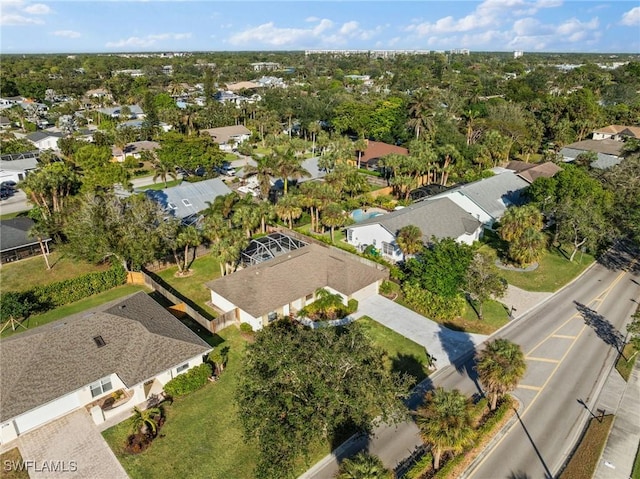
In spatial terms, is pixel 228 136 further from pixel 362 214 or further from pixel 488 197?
pixel 488 197

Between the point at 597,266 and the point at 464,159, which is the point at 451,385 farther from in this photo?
the point at 464,159

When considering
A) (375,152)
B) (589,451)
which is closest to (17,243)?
(589,451)

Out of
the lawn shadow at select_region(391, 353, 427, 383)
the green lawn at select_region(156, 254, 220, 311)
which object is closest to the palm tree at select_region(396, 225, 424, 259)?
the lawn shadow at select_region(391, 353, 427, 383)

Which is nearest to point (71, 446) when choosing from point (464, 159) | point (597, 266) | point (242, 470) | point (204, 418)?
point (204, 418)

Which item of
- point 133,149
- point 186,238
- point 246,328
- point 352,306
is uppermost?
point 133,149

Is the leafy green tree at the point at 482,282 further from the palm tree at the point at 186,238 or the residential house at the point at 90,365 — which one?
the palm tree at the point at 186,238

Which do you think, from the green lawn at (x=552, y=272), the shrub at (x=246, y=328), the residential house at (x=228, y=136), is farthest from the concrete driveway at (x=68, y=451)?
the residential house at (x=228, y=136)

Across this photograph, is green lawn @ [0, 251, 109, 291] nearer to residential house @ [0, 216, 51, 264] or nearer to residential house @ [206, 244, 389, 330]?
residential house @ [0, 216, 51, 264]
